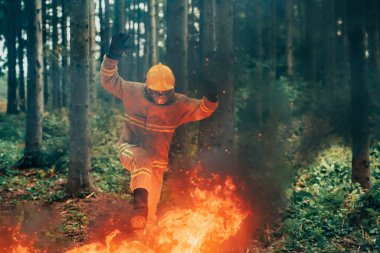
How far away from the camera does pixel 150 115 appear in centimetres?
663

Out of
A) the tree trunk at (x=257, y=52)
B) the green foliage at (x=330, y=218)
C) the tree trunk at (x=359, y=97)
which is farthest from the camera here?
the tree trunk at (x=257, y=52)

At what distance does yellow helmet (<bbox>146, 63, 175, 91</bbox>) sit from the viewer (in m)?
6.35

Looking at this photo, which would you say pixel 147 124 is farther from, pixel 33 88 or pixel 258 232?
pixel 33 88

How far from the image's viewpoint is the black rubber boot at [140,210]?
5.98m

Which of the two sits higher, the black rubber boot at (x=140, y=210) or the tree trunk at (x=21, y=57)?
the tree trunk at (x=21, y=57)

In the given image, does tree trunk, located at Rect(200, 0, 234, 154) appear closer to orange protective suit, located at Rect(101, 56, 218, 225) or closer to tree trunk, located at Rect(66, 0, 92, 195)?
orange protective suit, located at Rect(101, 56, 218, 225)

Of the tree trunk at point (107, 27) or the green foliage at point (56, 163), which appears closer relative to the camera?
the green foliage at point (56, 163)

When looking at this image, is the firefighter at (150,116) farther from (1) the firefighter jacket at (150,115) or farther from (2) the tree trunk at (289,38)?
(2) the tree trunk at (289,38)

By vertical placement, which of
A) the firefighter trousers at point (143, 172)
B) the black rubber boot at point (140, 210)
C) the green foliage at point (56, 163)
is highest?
the firefighter trousers at point (143, 172)

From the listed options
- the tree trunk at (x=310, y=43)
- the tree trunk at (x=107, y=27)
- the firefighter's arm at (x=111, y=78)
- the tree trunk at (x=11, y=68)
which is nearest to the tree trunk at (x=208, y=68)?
the firefighter's arm at (x=111, y=78)

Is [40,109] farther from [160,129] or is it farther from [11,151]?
[160,129]

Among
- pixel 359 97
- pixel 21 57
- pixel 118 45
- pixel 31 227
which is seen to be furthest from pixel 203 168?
pixel 21 57

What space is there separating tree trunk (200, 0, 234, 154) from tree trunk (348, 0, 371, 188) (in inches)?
111

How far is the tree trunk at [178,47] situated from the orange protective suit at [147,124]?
3657 mm
